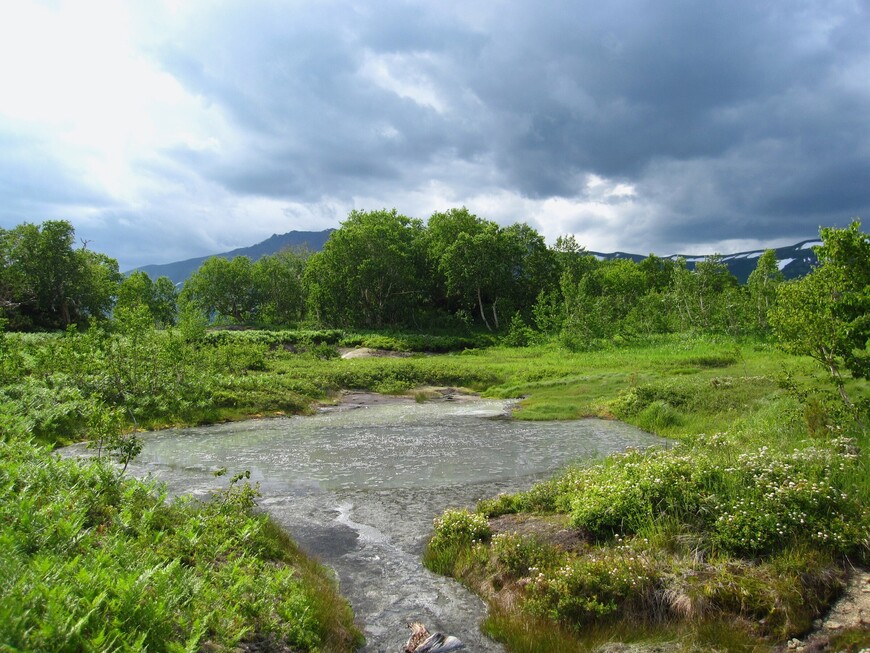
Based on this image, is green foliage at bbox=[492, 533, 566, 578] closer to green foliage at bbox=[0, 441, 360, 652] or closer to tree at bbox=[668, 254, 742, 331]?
green foliage at bbox=[0, 441, 360, 652]

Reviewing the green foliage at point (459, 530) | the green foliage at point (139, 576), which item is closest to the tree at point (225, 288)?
the green foliage at point (139, 576)

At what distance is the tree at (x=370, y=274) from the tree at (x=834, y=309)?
58.6m

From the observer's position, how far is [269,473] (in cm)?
1559

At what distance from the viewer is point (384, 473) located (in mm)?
15516

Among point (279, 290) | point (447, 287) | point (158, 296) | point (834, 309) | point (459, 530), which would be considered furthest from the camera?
A: point (158, 296)

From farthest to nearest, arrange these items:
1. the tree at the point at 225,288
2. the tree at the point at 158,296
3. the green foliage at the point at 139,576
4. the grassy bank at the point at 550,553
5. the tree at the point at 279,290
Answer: the tree at the point at 279,290 < the tree at the point at 225,288 < the tree at the point at 158,296 < the grassy bank at the point at 550,553 < the green foliage at the point at 139,576

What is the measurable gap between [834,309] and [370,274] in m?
60.9

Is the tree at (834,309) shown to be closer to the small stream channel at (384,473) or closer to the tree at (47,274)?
the small stream channel at (384,473)

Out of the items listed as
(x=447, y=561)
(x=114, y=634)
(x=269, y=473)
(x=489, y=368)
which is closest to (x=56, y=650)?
(x=114, y=634)

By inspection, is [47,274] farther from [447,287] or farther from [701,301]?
[701,301]

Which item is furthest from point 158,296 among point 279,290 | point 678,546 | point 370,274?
point 678,546

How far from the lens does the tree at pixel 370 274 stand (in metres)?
70.6

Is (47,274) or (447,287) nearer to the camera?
(47,274)

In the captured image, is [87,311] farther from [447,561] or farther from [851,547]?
[851,547]
